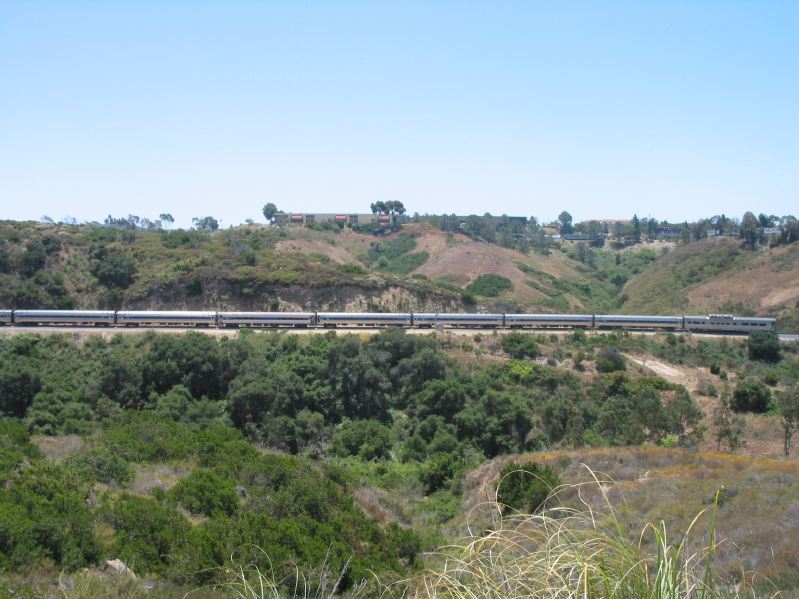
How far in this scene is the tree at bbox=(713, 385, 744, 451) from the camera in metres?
30.8

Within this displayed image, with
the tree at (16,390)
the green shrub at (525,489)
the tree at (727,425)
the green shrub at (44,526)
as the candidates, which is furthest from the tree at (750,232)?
the green shrub at (44,526)

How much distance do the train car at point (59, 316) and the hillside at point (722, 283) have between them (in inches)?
1945

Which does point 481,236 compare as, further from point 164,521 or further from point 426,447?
point 164,521

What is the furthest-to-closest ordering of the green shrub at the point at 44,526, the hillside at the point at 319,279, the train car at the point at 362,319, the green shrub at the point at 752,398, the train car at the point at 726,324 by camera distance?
the hillside at the point at 319,279, the train car at the point at 726,324, the train car at the point at 362,319, the green shrub at the point at 752,398, the green shrub at the point at 44,526

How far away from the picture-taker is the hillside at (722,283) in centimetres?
6229

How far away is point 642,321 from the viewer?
5250 cm

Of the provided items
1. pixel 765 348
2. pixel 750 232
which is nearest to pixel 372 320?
pixel 765 348

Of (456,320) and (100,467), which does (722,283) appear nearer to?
(456,320)

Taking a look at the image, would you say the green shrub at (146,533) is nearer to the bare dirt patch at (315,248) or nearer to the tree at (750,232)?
the bare dirt patch at (315,248)

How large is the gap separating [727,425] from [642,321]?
2120cm

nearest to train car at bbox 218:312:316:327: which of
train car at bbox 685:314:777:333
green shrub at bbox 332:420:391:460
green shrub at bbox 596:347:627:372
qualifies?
green shrub at bbox 332:420:391:460

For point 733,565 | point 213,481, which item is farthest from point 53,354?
point 733,565

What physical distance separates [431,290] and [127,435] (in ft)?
130

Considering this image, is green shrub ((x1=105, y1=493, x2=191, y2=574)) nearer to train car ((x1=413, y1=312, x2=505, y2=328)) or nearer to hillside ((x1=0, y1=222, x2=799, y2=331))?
train car ((x1=413, y1=312, x2=505, y2=328))
